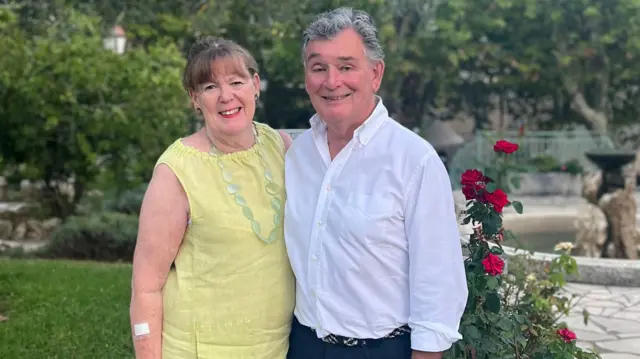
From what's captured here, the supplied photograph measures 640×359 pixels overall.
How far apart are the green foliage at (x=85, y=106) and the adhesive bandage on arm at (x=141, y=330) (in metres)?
7.73

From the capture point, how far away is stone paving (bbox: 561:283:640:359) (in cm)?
501

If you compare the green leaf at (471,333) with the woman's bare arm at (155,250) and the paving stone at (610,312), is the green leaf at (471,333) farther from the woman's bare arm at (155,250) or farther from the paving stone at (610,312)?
the paving stone at (610,312)

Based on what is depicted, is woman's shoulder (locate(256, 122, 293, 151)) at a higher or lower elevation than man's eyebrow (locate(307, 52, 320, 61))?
lower

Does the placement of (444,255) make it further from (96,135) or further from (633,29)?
(633,29)

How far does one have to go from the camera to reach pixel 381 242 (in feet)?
5.75

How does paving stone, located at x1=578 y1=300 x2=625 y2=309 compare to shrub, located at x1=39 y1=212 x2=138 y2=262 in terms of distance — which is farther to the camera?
shrub, located at x1=39 y1=212 x2=138 y2=262

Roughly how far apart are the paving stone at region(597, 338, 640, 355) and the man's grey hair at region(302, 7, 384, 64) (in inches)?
157

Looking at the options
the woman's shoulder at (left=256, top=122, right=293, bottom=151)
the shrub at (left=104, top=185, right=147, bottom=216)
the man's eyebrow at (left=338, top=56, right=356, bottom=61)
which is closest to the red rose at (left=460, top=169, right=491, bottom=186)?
the woman's shoulder at (left=256, top=122, right=293, bottom=151)

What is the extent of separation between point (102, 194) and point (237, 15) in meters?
4.62

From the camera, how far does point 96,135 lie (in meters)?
Answer: 9.70

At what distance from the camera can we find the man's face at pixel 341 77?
179 centimetres

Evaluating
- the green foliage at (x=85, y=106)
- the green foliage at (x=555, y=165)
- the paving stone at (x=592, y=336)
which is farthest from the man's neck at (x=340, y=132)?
the green foliage at (x=555, y=165)

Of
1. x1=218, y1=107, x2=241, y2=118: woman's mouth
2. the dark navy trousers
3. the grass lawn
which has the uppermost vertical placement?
x1=218, y1=107, x2=241, y2=118: woman's mouth

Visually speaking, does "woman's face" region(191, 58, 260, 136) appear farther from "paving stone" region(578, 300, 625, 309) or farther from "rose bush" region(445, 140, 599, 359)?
"paving stone" region(578, 300, 625, 309)
